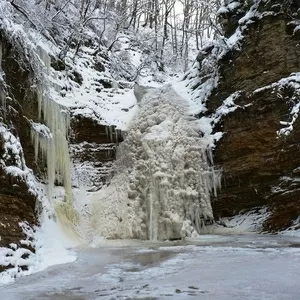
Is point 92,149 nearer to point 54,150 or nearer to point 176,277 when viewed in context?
point 54,150

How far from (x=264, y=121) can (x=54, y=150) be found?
567 centimetres

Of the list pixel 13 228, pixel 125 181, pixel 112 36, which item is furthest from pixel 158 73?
pixel 13 228

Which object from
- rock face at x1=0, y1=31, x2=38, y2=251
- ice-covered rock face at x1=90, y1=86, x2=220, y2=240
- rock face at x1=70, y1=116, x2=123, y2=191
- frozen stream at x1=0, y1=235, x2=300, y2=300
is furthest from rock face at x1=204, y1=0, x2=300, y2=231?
rock face at x1=0, y1=31, x2=38, y2=251

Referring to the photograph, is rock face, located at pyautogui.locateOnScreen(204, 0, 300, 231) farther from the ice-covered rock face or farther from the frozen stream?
the frozen stream

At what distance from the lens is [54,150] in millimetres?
10406

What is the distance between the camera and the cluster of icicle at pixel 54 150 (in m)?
9.84

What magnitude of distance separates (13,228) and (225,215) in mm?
6326

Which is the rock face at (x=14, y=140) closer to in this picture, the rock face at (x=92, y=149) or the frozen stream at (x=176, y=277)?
the frozen stream at (x=176, y=277)

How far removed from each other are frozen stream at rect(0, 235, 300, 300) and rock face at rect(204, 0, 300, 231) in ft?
11.7

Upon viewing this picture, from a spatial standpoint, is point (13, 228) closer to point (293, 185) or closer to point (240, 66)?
point (293, 185)

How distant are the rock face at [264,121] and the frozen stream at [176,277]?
3556 mm

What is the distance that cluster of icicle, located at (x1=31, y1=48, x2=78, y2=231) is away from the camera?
9844mm

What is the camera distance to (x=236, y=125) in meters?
11.7

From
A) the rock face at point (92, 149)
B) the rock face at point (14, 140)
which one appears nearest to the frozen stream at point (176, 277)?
the rock face at point (14, 140)
